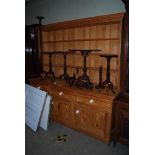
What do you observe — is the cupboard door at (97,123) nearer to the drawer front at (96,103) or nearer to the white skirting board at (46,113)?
the drawer front at (96,103)

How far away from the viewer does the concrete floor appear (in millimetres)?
2244

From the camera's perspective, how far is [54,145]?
239cm

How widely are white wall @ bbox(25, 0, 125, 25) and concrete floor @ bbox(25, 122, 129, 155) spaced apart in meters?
2.12

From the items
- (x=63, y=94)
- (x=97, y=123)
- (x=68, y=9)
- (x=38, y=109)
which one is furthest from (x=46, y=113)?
(x=68, y=9)

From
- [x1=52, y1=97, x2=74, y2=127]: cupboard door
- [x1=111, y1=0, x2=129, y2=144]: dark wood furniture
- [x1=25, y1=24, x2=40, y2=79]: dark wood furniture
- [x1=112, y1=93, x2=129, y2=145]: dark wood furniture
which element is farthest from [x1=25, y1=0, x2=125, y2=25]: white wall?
[x1=52, y1=97, x2=74, y2=127]: cupboard door

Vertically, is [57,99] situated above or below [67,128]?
above

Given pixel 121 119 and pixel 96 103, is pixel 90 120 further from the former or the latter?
pixel 121 119

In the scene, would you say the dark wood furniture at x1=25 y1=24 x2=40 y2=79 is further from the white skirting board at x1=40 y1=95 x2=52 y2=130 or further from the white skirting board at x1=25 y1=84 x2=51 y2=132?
the white skirting board at x1=40 y1=95 x2=52 y2=130

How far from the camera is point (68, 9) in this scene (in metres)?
3.32

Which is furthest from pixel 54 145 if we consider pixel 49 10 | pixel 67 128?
pixel 49 10

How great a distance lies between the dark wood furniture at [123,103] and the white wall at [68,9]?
57cm
